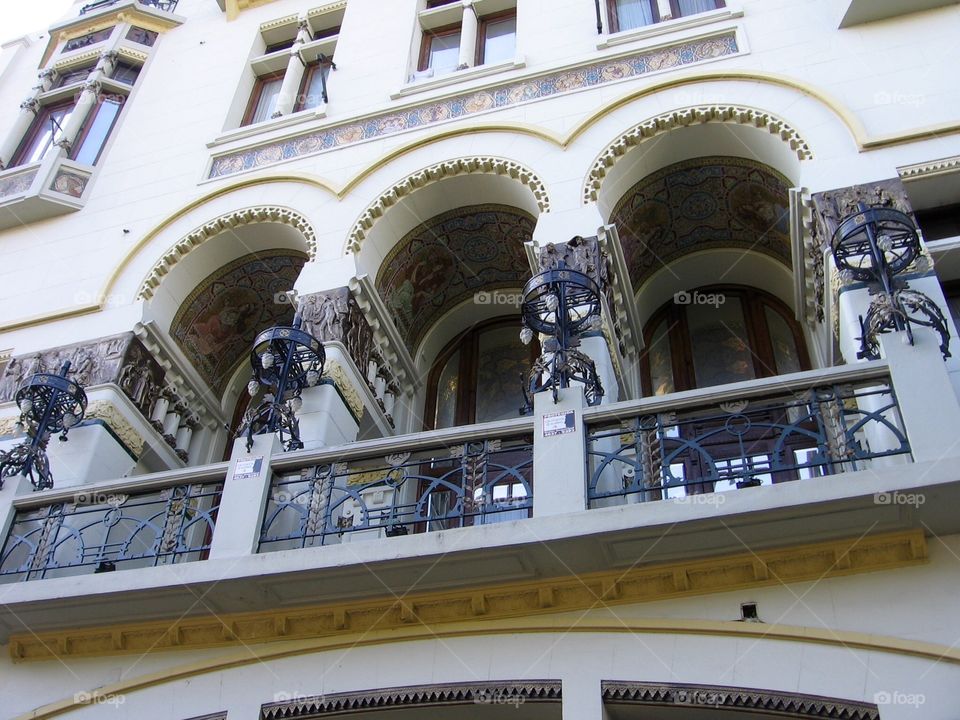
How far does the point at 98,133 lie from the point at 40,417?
593 cm

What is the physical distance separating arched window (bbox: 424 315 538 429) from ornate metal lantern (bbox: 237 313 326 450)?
2485 mm

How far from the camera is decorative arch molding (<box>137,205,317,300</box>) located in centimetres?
1060

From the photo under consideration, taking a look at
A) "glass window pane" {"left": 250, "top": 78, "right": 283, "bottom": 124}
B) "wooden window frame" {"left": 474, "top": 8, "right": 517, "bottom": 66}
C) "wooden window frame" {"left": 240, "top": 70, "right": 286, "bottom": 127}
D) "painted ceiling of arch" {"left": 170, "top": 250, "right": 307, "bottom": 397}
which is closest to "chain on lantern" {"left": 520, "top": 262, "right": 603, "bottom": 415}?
"painted ceiling of arch" {"left": 170, "top": 250, "right": 307, "bottom": 397}

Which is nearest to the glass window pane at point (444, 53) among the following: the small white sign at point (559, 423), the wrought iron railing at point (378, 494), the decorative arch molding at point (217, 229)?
the decorative arch molding at point (217, 229)

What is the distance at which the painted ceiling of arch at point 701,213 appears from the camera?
1010 centimetres

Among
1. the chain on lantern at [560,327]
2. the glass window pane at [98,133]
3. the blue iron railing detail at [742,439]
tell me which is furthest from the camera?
the glass window pane at [98,133]

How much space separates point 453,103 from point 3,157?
6050 millimetres

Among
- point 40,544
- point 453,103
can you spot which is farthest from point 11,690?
point 453,103

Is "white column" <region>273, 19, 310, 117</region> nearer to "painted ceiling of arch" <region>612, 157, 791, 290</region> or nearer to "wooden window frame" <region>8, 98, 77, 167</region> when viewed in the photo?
"wooden window frame" <region>8, 98, 77, 167</region>

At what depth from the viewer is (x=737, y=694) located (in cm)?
568

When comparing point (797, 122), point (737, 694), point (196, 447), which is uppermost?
point (797, 122)

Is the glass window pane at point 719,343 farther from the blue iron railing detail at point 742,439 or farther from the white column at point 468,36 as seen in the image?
the white column at point 468,36

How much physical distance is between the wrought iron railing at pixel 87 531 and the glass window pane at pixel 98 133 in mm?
6041

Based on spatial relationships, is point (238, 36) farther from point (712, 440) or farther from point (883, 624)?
point (883, 624)
